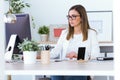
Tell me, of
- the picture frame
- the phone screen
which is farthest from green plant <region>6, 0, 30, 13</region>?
the phone screen

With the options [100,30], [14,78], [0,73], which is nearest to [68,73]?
[0,73]

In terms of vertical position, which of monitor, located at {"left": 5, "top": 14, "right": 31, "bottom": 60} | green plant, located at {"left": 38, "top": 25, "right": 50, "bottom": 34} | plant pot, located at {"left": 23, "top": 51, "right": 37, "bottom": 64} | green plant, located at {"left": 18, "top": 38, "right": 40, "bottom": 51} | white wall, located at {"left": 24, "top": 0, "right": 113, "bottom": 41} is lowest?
plant pot, located at {"left": 23, "top": 51, "right": 37, "bottom": 64}

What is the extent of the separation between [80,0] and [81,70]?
287 cm

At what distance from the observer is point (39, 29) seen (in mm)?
4191

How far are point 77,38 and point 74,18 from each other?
0.21m

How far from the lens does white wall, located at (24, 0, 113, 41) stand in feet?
13.8

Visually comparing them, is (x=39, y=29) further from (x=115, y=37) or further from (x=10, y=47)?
(x=115, y=37)

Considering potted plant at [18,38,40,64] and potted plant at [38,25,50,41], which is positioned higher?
potted plant at [38,25,50,41]

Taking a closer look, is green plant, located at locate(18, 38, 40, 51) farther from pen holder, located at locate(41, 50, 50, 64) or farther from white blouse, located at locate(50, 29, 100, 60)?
white blouse, located at locate(50, 29, 100, 60)

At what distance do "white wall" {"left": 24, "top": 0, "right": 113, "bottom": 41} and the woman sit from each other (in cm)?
153

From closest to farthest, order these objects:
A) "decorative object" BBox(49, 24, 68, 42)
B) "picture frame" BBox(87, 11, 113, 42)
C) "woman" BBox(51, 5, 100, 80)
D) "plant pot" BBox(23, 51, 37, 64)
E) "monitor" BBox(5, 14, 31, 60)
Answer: "plant pot" BBox(23, 51, 37, 64) < "monitor" BBox(5, 14, 31, 60) < "woman" BBox(51, 5, 100, 80) < "picture frame" BBox(87, 11, 113, 42) < "decorative object" BBox(49, 24, 68, 42)

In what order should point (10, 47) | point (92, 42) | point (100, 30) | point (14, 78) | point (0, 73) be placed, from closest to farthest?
point (0, 73) < point (10, 47) < point (92, 42) < point (14, 78) < point (100, 30)

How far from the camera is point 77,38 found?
2602mm

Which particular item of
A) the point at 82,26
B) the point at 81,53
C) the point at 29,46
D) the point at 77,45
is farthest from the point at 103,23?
the point at 29,46
